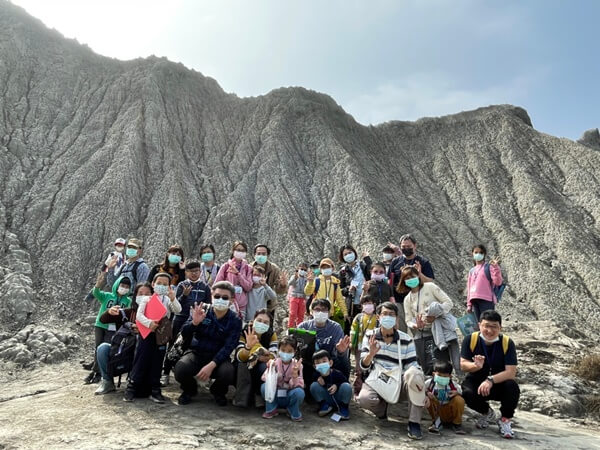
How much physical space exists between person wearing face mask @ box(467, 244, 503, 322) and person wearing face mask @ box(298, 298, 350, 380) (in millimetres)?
3807

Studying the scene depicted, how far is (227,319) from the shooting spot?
6684 millimetres

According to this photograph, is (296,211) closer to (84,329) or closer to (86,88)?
(84,329)

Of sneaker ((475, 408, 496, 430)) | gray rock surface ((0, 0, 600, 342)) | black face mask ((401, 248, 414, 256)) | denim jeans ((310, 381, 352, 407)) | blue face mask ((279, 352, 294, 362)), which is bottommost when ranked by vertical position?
sneaker ((475, 408, 496, 430))

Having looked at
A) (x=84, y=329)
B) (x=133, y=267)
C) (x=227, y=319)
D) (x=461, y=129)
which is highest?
(x=461, y=129)

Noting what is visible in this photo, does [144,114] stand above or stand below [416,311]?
above

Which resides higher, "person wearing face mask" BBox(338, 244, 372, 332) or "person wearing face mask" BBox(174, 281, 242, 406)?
"person wearing face mask" BBox(338, 244, 372, 332)

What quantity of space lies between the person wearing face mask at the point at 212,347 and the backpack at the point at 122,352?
0.82m

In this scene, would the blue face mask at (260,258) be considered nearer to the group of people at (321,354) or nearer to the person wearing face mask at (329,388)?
the group of people at (321,354)

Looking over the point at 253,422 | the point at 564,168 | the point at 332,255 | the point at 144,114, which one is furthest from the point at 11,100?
the point at 564,168

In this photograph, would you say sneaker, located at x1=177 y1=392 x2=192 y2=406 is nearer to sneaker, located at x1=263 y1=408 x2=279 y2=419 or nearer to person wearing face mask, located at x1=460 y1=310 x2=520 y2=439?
sneaker, located at x1=263 y1=408 x2=279 y2=419

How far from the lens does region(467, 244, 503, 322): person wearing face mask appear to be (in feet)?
29.2

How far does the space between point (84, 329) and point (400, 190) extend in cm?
2062

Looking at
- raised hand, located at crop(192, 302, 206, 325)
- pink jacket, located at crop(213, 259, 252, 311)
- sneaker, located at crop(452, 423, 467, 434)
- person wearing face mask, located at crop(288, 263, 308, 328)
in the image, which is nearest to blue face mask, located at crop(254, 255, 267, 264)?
pink jacket, located at crop(213, 259, 252, 311)

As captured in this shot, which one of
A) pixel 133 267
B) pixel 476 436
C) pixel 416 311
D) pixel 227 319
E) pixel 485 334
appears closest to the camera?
pixel 476 436
